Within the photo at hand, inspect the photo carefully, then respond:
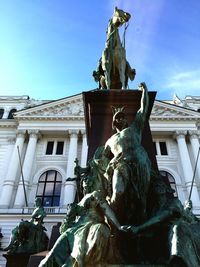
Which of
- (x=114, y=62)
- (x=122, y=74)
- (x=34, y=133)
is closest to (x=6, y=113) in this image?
(x=34, y=133)

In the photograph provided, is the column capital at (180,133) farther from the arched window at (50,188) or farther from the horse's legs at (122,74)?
the horse's legs at (122,74)

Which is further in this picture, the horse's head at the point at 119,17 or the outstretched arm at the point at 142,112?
the horse's head at the point at 119,17

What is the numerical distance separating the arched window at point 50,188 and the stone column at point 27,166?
4.67 ft

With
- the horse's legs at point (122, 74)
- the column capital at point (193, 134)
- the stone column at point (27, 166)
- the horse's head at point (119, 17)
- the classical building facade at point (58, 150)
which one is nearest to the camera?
the horse's legs at point (122, 74)

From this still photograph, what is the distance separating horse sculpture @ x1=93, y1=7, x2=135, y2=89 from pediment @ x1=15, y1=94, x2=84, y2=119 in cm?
2376

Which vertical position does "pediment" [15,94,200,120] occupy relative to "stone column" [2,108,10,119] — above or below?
below

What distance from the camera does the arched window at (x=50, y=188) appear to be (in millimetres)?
25250

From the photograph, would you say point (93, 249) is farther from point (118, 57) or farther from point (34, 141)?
point (34, 141)

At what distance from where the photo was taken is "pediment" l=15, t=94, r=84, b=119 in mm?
30295

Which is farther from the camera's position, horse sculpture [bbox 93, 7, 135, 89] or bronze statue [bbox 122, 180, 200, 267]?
horse sculpture [bbox 93, 7, 135, 89]

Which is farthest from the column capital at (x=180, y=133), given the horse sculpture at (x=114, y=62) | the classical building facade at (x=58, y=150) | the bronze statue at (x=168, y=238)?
the bronze statue at (x=168, y=238)

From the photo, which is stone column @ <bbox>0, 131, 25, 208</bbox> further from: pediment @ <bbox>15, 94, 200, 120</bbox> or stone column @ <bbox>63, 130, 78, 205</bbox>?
stone column @ <bbox>63, 130, 78, 205</bbox>

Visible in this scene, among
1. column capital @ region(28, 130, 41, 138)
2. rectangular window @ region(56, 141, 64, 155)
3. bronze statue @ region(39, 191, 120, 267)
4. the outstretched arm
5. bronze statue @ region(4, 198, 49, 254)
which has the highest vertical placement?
column capital @ region(28, 130, 41, 138)

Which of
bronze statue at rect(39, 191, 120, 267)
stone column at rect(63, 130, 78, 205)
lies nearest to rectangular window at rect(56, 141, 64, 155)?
stone column at rect(63, 130, 78, 205)
